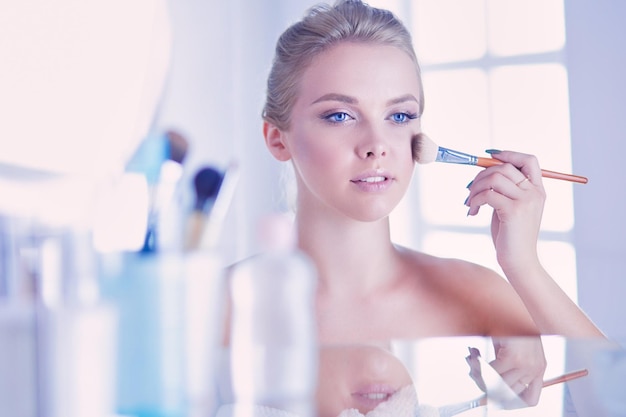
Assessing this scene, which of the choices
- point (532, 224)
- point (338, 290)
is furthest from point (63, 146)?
point (532, 224)

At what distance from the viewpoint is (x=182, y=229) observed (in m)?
0.51

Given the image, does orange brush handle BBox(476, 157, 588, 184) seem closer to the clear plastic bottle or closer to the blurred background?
the blurred background

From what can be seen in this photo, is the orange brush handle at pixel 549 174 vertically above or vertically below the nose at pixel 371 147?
below

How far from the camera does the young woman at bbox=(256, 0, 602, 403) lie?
48 centimetres

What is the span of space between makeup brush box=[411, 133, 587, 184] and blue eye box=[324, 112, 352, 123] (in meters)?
0.05

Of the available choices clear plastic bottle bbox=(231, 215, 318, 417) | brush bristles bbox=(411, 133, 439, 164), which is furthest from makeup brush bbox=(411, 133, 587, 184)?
clear plastic bottle bbox=(231, 215, 318, 417)

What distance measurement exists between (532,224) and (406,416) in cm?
17

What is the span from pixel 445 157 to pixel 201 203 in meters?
0.18

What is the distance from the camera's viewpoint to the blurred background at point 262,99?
516mm

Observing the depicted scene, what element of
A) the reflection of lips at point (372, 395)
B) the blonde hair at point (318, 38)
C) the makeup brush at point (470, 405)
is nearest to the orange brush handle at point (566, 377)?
the makeup brush at point (470, 405)

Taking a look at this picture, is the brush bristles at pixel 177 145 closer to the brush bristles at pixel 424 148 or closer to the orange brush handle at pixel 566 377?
the brush bristles at pixel 424 148

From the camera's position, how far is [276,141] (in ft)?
1.71

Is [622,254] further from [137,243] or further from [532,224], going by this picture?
[137,243]

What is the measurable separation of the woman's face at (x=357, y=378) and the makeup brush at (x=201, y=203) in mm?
126
